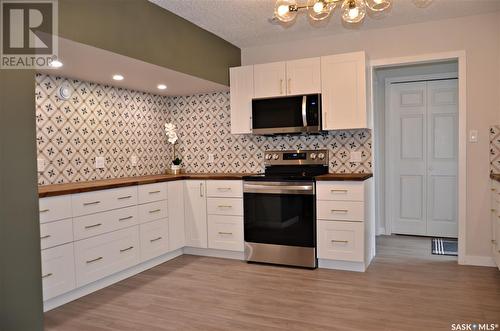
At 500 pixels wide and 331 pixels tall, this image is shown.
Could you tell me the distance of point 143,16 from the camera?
3016 millimetres

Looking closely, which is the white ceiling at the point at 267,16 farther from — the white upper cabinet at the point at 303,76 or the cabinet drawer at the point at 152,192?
the cabinet drawer at the point at 152,192

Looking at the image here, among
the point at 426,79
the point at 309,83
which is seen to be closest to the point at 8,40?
the point at 309,83

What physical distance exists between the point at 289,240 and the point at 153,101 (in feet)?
7.60

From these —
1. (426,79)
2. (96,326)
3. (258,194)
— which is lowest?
(96,326)

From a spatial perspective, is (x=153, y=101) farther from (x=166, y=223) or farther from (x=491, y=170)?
(x=491, y=170)

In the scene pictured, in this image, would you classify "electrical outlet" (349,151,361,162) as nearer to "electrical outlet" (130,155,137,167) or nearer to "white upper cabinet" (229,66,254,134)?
"white upper cabinet" (229,66,254,134)

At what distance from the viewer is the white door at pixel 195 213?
13.5 ft

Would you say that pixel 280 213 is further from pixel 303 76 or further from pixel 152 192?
pixel 303 76

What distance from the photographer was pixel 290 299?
2906mm

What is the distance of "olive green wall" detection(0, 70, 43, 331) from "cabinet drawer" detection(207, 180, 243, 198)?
6.71 ft

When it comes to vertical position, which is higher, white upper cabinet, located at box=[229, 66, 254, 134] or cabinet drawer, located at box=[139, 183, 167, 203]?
white upper cabinet, located at box=[229, 66, 254, 134]

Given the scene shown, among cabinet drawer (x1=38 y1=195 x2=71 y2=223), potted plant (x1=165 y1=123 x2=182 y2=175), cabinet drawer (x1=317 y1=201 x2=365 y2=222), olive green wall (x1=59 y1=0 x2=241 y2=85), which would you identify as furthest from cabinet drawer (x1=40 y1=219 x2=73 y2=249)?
cabinet drawer (x1=317 y1=201 x2=365 y2=222)

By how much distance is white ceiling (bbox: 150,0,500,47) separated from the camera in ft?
10.5
